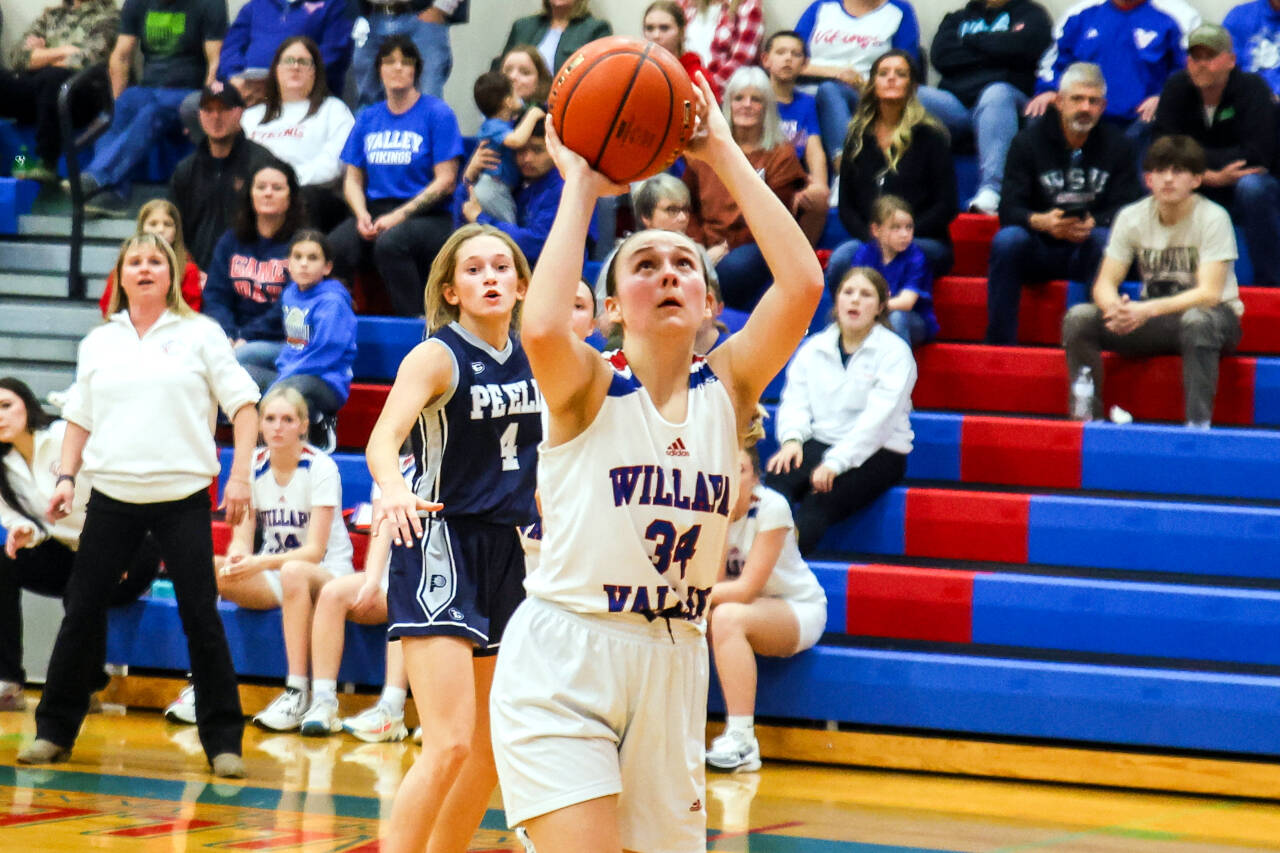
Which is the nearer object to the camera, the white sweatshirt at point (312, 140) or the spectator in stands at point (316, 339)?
the spectator in stands at point (316, 339)

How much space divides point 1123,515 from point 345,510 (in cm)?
326

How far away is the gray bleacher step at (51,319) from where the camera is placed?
8.98 m

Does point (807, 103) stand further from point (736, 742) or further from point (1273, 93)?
point (736, 742)

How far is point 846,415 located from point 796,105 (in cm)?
230

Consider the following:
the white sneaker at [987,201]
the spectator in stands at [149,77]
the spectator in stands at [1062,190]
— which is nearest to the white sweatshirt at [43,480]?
the spectator in stands at [149,77]

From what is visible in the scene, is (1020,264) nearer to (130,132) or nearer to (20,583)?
(20,583)

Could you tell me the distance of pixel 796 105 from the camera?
8.38m

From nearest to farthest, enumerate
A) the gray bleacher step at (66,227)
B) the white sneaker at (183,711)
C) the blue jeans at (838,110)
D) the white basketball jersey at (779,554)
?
the white basketball jersey at (779,554) → the white sneaker at (183,711) → the blue jeans at (838,110) → the gray bleacher step at (66,227)

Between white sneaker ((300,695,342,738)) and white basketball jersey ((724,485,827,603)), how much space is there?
5.40ft

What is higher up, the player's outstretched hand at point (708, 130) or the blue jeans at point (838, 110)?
the blue jeans at point (838, 110)

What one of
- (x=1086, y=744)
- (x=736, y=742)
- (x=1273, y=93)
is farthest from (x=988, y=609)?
(x=1273, y=93)

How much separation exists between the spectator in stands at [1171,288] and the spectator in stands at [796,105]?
4.95ft

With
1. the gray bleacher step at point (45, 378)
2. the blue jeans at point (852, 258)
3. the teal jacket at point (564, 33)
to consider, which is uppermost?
the teal jacket at point (564, 33)

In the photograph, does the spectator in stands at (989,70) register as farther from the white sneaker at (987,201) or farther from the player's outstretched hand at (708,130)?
the player's outstretched hand at (708,130)
